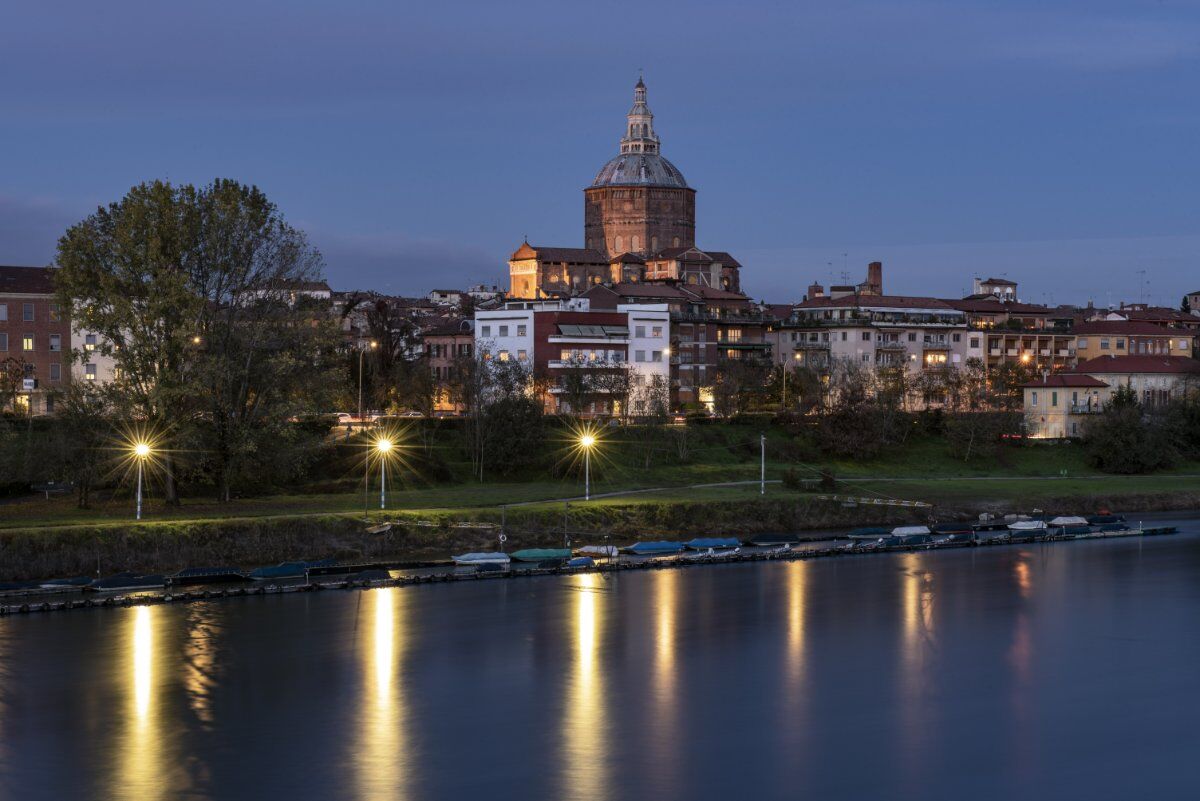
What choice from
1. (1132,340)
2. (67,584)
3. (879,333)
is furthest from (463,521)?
(1132,340)

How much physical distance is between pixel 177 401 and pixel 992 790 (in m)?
34.3

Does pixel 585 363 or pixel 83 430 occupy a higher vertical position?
pixel 585 363

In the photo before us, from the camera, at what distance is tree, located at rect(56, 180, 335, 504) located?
50.7m

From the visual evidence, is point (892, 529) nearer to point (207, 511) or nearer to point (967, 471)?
point (967, 471)

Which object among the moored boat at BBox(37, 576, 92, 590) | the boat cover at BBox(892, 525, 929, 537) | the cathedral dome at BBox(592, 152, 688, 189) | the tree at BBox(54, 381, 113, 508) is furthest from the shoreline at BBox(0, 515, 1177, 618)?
the cathedral dome at BBox(592, 152, 688, 189)

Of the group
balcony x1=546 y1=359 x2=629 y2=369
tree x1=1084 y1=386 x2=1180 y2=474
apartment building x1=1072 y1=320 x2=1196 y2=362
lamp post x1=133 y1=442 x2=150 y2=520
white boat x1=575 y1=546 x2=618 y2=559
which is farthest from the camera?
apartment building x1=1072 y1=320 x2=1196 y2=362

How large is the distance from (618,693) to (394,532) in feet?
60.8

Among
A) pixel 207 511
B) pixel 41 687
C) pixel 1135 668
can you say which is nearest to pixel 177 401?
pixel 207 511

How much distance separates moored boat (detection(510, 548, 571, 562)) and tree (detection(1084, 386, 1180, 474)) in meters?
38.6

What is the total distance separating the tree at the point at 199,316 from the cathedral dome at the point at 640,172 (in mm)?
75725

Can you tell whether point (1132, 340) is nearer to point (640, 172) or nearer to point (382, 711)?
point (640, 172)

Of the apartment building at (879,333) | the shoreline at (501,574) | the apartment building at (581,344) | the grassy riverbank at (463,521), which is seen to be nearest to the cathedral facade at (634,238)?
the apartment building at (879,333)

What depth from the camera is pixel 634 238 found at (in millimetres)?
125188

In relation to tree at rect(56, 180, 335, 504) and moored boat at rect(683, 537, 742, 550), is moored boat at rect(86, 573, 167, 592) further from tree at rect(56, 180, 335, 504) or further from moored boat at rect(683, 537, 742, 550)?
moored boat at rect(683, 537, 742, 550)
